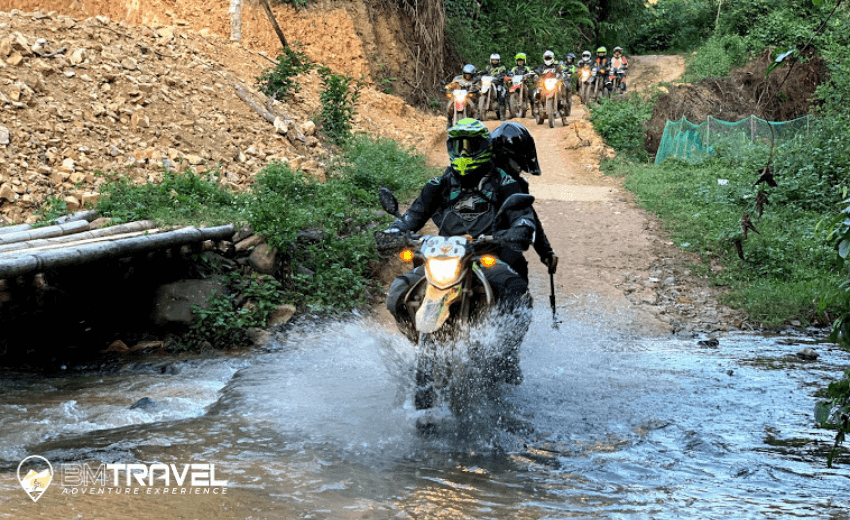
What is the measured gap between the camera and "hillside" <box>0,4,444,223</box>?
32.1 ft

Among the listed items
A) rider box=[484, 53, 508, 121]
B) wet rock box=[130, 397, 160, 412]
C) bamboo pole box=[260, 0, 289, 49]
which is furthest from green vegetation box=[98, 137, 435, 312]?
rider box=[484, 53, 508, 121]

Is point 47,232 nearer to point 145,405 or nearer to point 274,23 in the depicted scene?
point 145,405

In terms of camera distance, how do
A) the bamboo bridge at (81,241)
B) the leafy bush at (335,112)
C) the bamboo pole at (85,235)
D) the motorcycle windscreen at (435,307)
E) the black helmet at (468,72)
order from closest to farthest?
the motorcycle windscreen at (435,307) < the bamboo bridge at (81,241) < the bamboo pole at (85,235) < the leafy bush at (335,112) < the black helmet at (468,72)

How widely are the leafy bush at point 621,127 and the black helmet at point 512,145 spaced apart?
1359cm

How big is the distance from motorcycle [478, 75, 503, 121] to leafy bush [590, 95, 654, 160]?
2.69 metres

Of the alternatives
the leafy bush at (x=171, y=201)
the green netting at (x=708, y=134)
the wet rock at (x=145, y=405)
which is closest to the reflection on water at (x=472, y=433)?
the wet rock at (x=145, y=405)

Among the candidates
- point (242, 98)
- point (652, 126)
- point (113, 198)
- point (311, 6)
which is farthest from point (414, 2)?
point (113, 198)

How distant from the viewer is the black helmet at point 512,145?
6.09 metres

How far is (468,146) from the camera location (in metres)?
5.69

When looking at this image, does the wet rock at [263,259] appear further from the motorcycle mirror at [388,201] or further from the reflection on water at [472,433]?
the motorcycle mirror at [388,201]

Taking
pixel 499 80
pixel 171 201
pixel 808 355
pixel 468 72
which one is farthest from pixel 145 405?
pixel 499 80

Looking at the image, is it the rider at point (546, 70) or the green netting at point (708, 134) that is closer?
the green netting at point (708, 134)

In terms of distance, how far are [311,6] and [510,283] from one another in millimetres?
17533

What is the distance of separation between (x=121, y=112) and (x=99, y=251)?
19.5 feet
